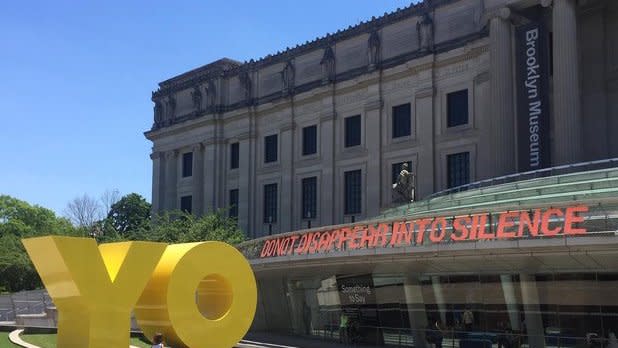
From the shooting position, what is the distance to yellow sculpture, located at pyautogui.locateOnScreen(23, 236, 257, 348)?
1819 cm

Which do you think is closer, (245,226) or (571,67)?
(571,67)

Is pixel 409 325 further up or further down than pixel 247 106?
further down

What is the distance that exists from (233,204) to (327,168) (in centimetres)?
1285

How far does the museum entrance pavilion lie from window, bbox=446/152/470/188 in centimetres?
1405

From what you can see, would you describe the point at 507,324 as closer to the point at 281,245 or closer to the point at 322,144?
the point at 281,245

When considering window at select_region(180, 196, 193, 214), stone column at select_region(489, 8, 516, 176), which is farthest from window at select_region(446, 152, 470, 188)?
window at select_region(180, 196, 193, 214)

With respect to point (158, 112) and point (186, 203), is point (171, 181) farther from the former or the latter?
point (158, 112)

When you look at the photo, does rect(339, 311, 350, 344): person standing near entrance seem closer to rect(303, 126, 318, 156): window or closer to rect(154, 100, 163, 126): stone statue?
rect(303, 126, 318, 156): window

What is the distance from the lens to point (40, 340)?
111 feet

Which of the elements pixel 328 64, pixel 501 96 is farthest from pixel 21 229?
pixel 501 96

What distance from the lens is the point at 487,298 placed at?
Answer: 101 ft

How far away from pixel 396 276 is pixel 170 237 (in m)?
31.0

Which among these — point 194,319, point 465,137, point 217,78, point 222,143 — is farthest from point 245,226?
point 194,319

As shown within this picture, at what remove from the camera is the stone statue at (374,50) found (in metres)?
59.9
